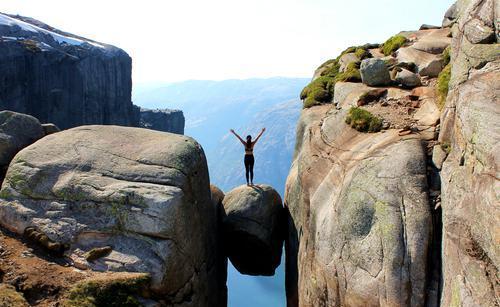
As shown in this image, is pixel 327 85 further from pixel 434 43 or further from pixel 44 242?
pixel 44 242

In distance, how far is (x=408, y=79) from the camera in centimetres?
2283

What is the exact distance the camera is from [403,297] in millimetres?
13781

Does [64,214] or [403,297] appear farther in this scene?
[64,214]

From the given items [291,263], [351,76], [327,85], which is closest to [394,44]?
[327,85]

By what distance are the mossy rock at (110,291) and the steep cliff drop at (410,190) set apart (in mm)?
7502

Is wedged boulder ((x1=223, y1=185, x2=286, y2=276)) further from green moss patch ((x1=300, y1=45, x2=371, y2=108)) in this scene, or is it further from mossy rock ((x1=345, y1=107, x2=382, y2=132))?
mossy rock ((x1=345, y1=107, x2=382, y2=132))

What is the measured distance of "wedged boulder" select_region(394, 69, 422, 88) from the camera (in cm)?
2273

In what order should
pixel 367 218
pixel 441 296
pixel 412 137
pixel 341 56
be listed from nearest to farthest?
pixel 441 296
pixel 367 218
pixel 412 137
pixel 341 56

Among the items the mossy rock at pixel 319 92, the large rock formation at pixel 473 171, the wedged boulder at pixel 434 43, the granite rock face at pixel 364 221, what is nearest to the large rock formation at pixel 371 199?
the granite rock face at pixel 364 221

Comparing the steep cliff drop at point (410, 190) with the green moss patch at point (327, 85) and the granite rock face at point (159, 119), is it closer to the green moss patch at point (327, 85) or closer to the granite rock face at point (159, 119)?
the green moss patch at point (327, 85)

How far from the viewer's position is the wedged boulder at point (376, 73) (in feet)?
78.5

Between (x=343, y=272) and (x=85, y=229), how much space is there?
10956 millimetres

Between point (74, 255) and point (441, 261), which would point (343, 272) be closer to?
point (441, 261)

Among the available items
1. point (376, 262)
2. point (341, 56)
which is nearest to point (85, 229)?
point (376, 262)
